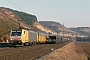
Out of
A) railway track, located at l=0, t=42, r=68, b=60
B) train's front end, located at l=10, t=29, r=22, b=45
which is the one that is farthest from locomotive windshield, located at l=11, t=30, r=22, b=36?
railway track, located at l=0, t=42, r=68, b=60

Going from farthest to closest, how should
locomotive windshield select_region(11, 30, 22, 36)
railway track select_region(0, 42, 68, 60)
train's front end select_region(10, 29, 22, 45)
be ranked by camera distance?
locomotive windshield select_region(11, 30, 22, 36)
train's front end select_region(10, 29, 22, 45)
railway track select_region(0, 42, 68, 60)

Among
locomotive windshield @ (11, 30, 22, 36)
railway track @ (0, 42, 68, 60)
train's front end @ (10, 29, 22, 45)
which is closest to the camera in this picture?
railway track @ (0, 42, 68, 60)

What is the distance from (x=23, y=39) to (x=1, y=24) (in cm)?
3401

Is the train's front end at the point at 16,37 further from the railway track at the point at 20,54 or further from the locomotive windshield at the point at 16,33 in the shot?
the railway track at the point at 20,54

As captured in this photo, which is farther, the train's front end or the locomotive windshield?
the locomotive windshield

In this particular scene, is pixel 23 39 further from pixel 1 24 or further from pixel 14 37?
pixel 1 24

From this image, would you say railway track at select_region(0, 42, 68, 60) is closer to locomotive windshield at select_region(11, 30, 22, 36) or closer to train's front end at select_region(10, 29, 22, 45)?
train's front end at select_region(10, 29, 22, 45)

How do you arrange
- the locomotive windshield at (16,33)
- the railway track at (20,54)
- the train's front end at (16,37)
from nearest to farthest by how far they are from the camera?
the railway track at (20,54), the train's front end at (16,37), the locomotive windshield at (16,33)

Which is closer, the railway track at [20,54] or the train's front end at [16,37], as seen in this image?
the railway track at [20,54]

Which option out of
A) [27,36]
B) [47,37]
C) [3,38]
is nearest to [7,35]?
[3,38]

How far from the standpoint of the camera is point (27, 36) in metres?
55.0

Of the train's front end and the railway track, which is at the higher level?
the train's front end

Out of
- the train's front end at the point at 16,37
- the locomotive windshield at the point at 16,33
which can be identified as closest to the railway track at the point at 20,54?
the train's front end at the point at 16,37

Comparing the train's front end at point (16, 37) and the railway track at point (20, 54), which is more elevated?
the train's front end at point (16, 37)
